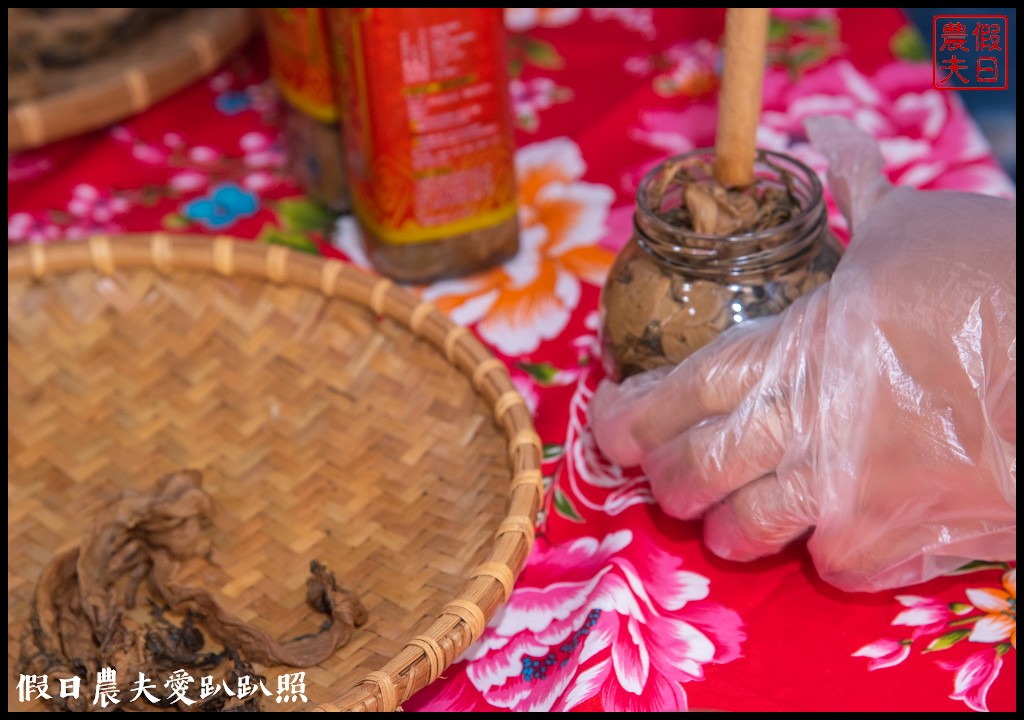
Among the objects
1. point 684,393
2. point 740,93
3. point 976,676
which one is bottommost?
point 976,676

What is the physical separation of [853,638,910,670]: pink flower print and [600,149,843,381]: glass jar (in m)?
0.16

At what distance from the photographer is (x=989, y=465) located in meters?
0.49

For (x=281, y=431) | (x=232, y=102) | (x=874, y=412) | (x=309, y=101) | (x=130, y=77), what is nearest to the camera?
(x=874, y=412)

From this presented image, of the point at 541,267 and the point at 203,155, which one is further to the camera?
the point at 203,155

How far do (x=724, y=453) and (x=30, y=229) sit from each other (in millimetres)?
615

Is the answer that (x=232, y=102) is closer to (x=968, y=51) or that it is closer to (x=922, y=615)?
(x=968, y=51)

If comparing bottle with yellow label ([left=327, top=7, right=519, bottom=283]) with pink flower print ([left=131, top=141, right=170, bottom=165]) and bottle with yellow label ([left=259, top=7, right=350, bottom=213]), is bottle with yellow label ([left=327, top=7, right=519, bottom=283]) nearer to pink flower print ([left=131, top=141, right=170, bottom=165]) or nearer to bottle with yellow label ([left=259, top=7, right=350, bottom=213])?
bottle with yellow label ([left=259, top=7, right=350, bottom=213])

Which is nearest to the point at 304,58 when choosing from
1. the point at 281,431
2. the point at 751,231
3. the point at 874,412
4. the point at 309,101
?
the point at 309,101

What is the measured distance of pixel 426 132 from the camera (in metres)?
0.71

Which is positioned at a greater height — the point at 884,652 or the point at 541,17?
the point at 541,17

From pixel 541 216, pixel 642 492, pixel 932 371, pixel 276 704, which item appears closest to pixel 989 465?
pixel 932 371

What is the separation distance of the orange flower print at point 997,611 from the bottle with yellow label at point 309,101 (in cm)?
51

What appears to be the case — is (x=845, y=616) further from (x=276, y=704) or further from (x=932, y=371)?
(x=276, y=704)

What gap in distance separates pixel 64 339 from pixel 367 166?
0.23 m
